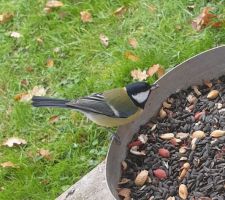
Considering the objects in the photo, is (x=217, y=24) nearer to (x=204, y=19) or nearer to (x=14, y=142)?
(x=204, y=19)

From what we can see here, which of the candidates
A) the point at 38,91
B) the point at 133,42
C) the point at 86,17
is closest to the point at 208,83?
the point at 133,42

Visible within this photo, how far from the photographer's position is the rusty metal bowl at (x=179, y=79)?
101 inches

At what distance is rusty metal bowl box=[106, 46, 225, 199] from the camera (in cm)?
256

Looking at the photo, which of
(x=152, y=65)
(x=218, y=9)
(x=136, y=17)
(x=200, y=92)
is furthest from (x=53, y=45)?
(x=200, y=92)

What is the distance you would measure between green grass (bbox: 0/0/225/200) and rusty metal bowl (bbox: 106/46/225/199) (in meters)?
0.57

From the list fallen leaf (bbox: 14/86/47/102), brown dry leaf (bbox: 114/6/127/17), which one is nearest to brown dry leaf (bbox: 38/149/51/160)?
fallen leaf (bbox: 14/86/47/102)

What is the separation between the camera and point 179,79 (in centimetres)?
268

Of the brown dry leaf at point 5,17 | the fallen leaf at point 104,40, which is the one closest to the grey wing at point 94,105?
the fallen leaf at point 104,40

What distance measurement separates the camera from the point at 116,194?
2.24 m

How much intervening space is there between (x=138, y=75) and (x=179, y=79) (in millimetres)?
713

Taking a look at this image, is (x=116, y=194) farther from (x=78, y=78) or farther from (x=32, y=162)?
(x=78, y=78)

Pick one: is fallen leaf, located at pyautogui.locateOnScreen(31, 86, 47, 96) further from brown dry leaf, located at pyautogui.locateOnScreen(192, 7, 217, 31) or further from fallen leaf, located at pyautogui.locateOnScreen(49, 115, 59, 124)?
brown dry leaf, located at pyautogui.locateOnScreen(192, 7, 217, 31)

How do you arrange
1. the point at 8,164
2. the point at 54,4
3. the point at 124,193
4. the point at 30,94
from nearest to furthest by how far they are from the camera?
the point at 124,193
the point at 8,164
the point at 30,94
the point at 54,4

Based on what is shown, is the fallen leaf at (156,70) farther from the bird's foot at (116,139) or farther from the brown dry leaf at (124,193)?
the brown dry leaf at (124,193)
